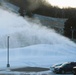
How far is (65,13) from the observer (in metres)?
111

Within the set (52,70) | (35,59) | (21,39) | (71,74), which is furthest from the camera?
(21,39)

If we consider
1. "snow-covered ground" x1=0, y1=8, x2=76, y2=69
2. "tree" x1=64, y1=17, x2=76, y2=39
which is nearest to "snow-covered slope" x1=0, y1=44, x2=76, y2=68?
"snow-covered ground" x1=0, y1=8, x2=76, y2=69

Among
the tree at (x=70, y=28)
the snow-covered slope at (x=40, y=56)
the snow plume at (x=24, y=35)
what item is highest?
the tree at (x=70, y=28)

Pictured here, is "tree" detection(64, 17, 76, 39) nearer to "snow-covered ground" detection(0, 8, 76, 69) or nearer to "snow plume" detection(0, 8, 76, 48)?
"snow-covered ground" detection(0, 8, 76, 69)

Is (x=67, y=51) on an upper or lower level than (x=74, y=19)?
lower

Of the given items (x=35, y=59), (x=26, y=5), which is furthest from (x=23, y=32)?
(x=26, y=5)

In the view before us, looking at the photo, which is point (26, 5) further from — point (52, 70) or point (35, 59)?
point (52, 70)

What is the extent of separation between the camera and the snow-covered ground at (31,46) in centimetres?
4841

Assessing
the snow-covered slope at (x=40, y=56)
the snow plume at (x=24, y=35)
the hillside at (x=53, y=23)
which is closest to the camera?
the snow-covered slope at (x=40, y=56)

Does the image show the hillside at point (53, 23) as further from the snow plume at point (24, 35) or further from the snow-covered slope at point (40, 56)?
the snow-covered slope at point (40, 56)

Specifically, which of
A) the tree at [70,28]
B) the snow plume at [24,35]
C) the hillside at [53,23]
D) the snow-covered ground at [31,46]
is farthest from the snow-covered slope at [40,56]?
the tree at [70,28]

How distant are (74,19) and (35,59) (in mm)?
42843

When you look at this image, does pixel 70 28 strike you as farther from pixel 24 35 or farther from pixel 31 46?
pixel 31 46

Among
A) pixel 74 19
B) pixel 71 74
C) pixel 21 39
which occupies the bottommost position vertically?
pixel 71 74
